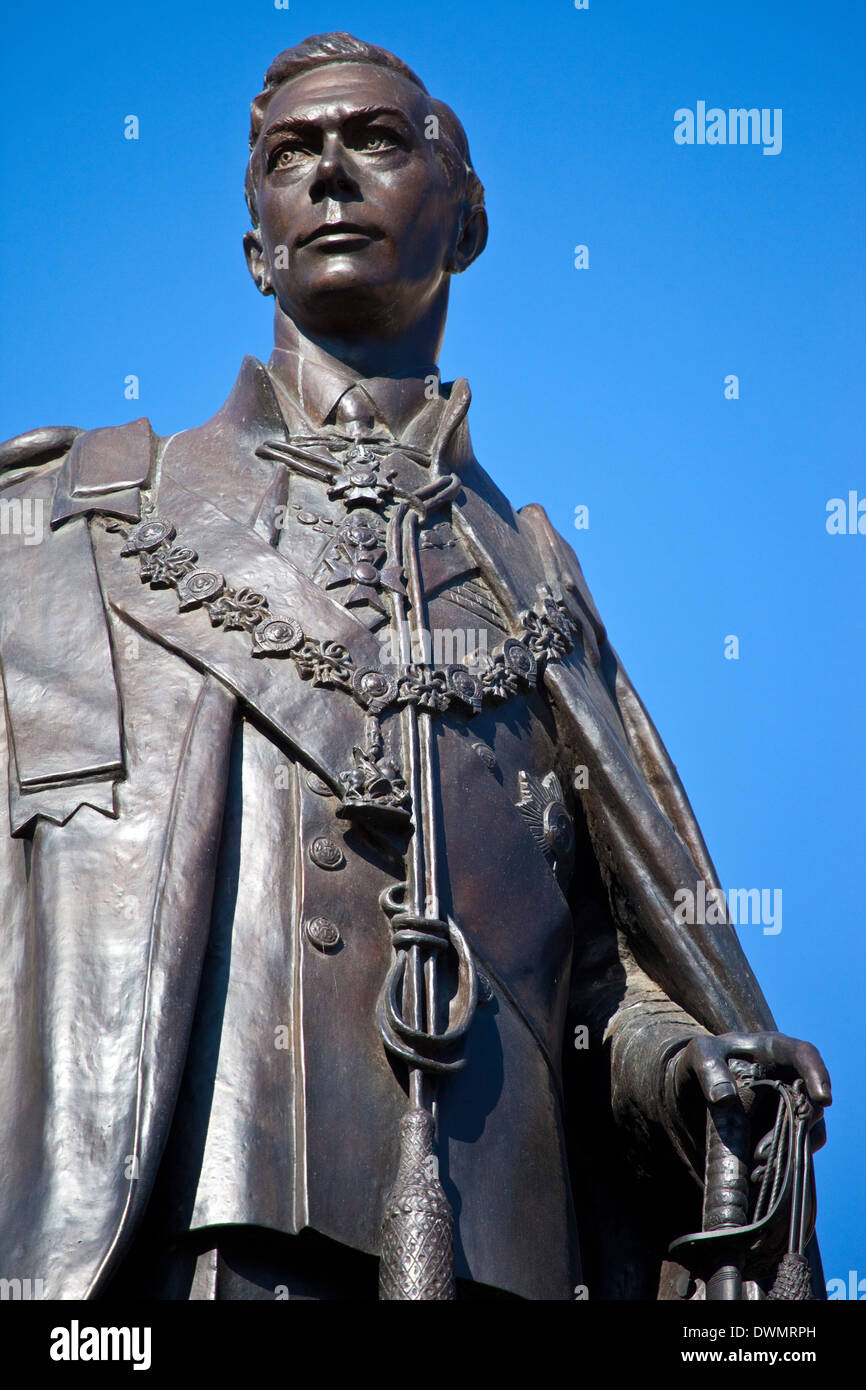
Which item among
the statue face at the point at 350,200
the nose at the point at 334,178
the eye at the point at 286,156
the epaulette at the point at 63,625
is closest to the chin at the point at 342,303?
the statue face at the point at 350,200

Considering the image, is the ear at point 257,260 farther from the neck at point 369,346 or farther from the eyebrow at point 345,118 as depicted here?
the eyebrow at point 345,118

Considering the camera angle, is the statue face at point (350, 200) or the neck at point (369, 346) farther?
the neck at point (369, 346)

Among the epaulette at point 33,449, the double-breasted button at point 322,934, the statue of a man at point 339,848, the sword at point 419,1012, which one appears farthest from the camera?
the epaulette at point 33,449

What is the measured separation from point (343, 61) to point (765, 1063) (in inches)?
197

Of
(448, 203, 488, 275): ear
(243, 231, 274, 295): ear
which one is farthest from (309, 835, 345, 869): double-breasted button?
(448, 203, 488, 275): ear

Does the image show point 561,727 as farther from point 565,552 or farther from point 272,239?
point 272,239

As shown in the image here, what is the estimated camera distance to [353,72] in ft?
39.8

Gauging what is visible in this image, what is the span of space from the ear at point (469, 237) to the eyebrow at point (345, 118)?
75cm

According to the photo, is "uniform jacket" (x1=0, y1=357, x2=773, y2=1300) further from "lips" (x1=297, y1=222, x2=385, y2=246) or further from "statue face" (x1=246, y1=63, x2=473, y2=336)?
"lips" (x1=297, y1=222, x2=385, y2=246)

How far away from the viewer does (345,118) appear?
11945 millimetres

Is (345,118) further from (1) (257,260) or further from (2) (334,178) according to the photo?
(1) (257,260)

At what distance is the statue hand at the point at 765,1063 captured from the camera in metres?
10.2

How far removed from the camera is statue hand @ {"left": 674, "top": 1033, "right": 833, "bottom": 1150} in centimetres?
1016
